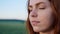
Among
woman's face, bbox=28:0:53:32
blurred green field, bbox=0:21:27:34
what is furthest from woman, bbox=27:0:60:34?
blurred green field, bbox=0:21:27:34

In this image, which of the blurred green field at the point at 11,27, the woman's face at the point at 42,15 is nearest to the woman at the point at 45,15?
the woman's face at the point at 42,15

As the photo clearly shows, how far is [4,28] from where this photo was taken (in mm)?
1653

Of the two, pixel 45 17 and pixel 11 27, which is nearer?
pixel 45 17

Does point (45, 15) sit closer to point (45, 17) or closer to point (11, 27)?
point (45, 17)

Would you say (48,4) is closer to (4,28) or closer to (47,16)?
(47,16)

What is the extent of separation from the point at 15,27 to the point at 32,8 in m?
0.86

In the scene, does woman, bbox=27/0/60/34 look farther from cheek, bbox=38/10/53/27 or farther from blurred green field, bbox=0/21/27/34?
blurred green field, bbox=0/21/27/34

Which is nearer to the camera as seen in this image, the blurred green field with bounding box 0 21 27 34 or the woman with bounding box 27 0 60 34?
the woman with bounding box 27 0 60 34

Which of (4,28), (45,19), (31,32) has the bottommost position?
(4,28)

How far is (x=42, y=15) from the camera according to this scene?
70 centimetres

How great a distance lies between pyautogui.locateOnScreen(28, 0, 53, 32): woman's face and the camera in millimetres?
703

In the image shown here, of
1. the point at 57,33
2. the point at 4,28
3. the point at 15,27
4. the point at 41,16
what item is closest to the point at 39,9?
the point at 41,16

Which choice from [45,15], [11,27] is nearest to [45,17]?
[45,15]

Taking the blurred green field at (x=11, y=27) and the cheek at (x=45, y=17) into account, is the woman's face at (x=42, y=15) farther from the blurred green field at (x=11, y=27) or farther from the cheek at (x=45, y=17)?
the blurred green field at (x=11, y=27)
